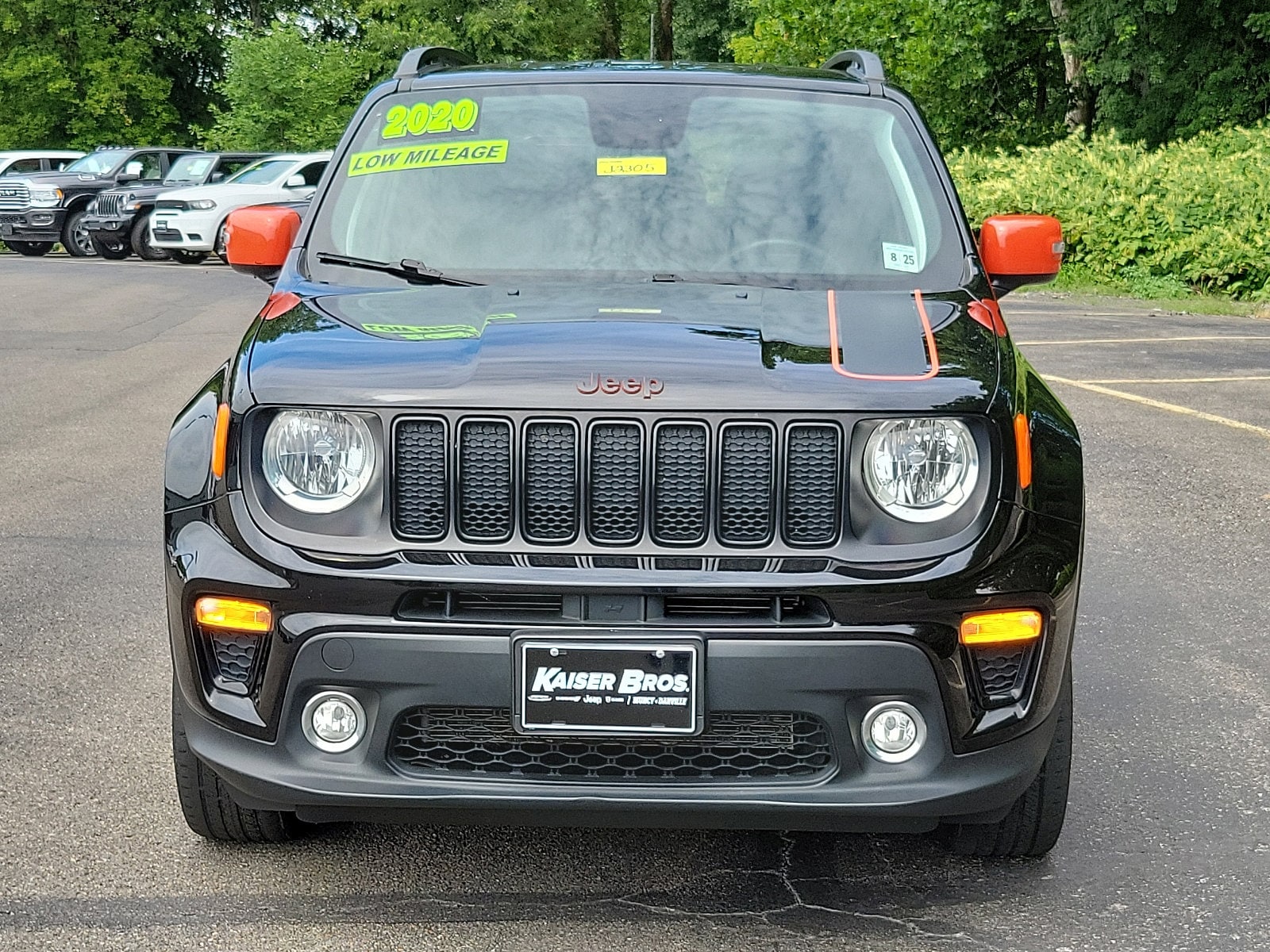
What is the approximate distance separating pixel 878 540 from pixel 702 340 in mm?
554

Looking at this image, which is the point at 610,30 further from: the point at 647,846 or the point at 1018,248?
the point at 647,846

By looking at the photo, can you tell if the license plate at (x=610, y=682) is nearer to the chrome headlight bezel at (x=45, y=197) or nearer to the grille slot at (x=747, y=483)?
the grille slot at (x=747, y=483)

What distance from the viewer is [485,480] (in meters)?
3.00

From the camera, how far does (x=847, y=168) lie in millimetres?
4156

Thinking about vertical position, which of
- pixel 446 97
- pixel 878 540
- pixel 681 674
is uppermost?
pixel 446 97

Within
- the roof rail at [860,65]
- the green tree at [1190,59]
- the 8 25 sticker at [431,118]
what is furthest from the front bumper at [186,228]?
the 8 25 sticker at [431,118]

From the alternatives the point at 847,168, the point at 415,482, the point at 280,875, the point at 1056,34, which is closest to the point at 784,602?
the point at 415,482

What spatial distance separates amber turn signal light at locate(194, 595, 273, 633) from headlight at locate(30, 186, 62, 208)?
2551 centimetres

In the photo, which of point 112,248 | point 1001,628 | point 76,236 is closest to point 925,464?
point 1001,628

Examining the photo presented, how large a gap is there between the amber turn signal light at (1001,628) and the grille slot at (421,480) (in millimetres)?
990

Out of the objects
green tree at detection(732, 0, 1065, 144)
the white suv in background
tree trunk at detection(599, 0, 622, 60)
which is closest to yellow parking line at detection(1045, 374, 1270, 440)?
the white suv in background

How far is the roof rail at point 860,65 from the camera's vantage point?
15.1 ft

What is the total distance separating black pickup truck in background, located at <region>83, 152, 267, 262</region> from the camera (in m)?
24.9

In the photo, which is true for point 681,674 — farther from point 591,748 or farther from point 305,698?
point 305,698
